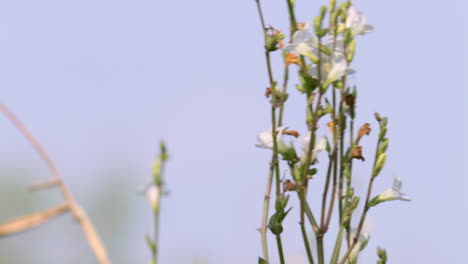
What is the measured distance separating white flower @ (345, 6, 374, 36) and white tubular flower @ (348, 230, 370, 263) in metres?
0.41

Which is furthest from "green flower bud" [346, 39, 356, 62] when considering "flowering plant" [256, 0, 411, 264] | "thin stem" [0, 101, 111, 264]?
"thin stem" [0, 101, 111, 264]

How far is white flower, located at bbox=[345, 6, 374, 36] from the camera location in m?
1.71

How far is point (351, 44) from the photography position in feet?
5.43

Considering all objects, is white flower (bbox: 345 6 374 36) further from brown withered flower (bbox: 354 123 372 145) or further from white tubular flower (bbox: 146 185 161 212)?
white tubular flower (bbox: 146 185 161 212)

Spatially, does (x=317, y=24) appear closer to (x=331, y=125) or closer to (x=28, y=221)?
(x=331, y=125)

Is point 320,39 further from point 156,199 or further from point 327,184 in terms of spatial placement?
point 156,199

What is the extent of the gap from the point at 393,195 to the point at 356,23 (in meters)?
0.36

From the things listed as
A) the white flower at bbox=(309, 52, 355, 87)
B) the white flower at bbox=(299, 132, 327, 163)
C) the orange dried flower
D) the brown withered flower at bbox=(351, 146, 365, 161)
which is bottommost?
the brown withered flower at bbox=(351, 146, 365, 161)

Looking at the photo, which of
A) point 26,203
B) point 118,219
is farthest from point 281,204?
point 118,219

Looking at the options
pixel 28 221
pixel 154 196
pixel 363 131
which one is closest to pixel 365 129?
pixel 363 131

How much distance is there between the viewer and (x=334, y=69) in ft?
5.19

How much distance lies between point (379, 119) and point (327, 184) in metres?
0.20

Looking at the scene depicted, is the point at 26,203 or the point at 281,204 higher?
the point at 281,204

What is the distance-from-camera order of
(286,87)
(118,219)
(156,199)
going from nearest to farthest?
(156,199)
(286,87)
(118,219)
